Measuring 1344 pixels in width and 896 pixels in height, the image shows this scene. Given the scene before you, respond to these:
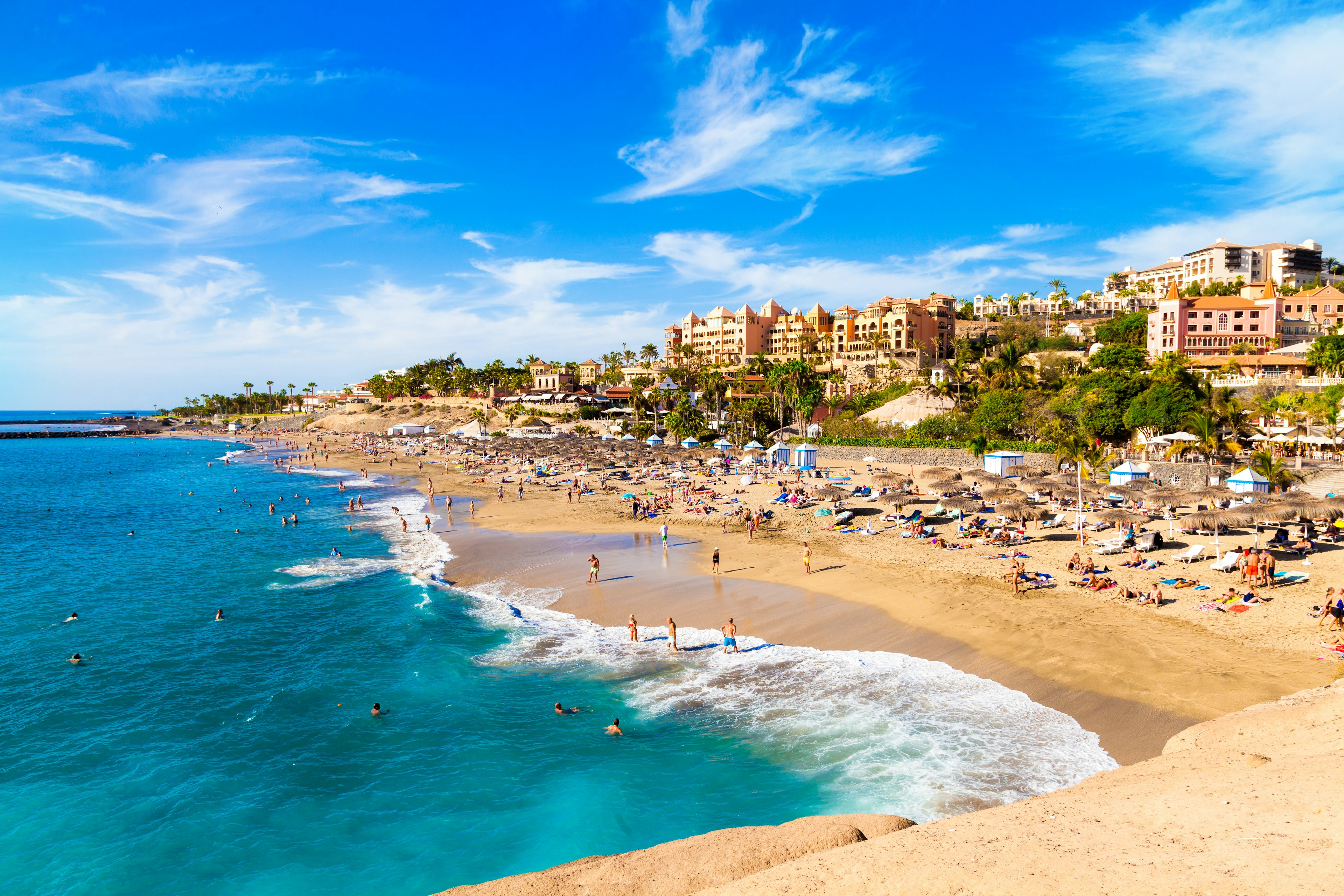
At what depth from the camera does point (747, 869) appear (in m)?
8.16

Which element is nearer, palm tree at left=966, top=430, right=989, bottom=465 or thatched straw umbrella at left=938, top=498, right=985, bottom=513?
thatched straw umbrella at left=938, top=498, right=985, bottom=513

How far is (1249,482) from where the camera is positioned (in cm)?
2520

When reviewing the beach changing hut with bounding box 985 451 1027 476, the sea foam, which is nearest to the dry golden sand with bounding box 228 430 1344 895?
the sea foam

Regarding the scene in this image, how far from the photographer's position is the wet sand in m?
13.0

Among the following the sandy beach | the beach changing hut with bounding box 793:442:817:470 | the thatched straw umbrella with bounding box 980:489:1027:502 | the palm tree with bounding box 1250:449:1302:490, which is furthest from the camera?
the beach changing hut with bounding box 793:442:817:470

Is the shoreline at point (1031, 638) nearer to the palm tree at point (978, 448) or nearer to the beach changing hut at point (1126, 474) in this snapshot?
the beach changing hut at point (1126, 474)

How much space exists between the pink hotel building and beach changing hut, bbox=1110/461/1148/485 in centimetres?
5100

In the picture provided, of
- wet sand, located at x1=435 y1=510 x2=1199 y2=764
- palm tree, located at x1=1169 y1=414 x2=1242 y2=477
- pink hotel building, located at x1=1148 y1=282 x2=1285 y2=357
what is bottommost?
wet sand, located at x1=435 y1=510 x2=1199 y2=764

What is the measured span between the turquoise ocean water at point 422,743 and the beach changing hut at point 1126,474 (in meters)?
20.1

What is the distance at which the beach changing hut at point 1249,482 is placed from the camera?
82.2ft

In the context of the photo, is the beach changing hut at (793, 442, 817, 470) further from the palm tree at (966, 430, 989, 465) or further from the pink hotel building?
the pink hotel building

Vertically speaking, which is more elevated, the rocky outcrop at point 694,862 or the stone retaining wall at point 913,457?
the stone retaining wall at point 913,457

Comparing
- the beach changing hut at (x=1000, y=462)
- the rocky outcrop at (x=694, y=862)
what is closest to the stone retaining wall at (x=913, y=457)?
the beach changing hut at (x=1000, y=462)

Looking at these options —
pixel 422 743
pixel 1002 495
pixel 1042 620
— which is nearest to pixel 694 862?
pixel 422 743
